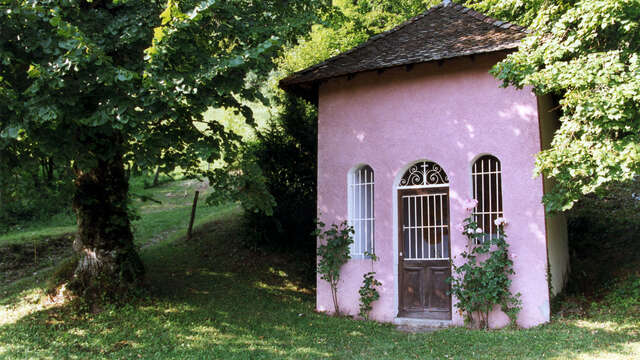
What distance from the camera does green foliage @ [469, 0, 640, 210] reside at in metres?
5.89

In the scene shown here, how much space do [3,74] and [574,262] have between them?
11417 millimetres

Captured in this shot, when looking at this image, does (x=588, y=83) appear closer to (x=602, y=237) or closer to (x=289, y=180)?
(x=602, y=237)

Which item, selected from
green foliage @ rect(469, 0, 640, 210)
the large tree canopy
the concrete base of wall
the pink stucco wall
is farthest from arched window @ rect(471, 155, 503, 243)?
the large tree canopy

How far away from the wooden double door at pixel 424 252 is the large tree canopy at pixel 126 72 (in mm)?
3541

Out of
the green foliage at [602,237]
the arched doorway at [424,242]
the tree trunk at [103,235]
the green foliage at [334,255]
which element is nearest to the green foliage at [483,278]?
the arched doorway at [424,242]

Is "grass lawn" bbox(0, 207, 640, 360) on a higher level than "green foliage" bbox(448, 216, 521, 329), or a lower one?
lower

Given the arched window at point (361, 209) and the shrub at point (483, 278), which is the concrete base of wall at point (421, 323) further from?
the arched window at point (361, 209)

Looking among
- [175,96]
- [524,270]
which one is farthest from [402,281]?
[175,96]

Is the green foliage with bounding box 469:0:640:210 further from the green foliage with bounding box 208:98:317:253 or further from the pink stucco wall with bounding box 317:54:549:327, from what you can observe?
the green foliage with bounding box 208:98:317:253

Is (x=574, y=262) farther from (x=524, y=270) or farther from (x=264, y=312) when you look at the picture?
(x=264, y=312)

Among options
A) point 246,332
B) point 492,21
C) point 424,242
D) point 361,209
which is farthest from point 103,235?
point 492,21

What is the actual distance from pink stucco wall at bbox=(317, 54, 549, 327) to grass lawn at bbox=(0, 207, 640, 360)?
0.79 m

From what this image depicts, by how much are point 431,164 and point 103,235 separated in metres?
6.36

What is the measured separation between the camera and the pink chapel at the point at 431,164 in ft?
25.7
